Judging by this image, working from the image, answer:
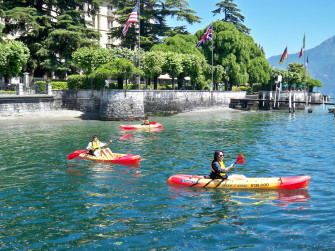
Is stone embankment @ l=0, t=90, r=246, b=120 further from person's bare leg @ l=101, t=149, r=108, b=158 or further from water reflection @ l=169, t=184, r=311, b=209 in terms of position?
water reflection @ l=169, t=184, r=311, b=209

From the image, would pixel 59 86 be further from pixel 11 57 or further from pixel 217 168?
pixel 217 168

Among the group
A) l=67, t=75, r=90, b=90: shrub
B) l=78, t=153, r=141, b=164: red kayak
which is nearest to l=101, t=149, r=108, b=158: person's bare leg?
l=78, t=153, r=141, b=164: red kayak

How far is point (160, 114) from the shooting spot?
1842 inches

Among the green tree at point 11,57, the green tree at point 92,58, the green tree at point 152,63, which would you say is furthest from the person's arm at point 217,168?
the green tree at point 152,63

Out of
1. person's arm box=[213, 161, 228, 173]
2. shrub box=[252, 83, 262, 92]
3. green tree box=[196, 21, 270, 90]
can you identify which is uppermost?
green tree box=[196, 21, 270, 90]

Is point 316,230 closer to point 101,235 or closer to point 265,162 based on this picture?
point 101,235

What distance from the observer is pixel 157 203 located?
40.9 feet

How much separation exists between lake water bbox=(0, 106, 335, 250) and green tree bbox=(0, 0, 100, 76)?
86.7ft

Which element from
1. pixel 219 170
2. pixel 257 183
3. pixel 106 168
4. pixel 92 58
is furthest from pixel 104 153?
pixel 92 58

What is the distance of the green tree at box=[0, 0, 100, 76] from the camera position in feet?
152

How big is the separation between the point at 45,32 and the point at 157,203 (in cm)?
4305

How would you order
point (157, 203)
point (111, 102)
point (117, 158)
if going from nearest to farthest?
1. point (157, 203)
2. point (117, 158)
3. point (111, 102)

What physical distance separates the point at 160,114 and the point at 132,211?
116 feet

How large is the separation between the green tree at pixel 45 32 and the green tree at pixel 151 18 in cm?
846
